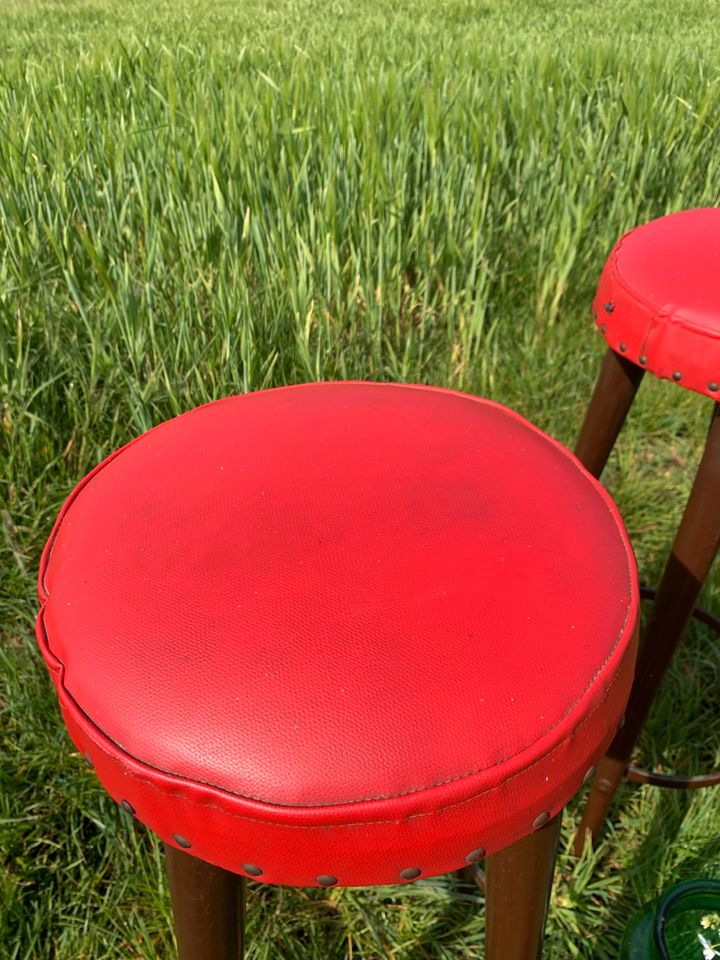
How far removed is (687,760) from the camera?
142 centimetres

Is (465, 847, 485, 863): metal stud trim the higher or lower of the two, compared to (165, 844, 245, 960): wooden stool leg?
higher

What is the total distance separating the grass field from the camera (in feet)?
3.97

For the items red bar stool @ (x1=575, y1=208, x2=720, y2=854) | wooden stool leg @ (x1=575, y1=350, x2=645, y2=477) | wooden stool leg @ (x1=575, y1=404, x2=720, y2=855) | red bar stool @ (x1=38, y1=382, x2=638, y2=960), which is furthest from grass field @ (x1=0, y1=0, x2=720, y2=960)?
red bar stool @ (x1=38, y1=382, x2=638, y2=960)

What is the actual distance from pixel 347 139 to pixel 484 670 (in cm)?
193

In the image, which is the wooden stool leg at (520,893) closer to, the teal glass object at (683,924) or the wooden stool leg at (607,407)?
the teal glass object at (683,924)

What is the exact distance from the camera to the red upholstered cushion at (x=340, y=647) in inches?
18.7

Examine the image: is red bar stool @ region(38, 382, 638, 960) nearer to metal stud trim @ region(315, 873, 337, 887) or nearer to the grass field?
metal stud trim @ region(315, 873, 337, 887)

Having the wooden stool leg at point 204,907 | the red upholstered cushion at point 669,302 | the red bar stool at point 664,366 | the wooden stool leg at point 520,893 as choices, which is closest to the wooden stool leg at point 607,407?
the red bar stool at point 664,366

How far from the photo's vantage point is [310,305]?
176cm

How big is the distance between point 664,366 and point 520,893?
1.98ft

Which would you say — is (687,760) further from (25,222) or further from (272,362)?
(25,222)

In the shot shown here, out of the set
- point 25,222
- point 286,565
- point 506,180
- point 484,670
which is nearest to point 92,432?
point 25,222

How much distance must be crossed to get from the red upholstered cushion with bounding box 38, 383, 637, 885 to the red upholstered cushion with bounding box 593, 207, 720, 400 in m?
0.29

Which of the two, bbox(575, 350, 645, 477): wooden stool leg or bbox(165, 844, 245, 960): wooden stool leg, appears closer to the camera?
bbox(165, 844, 245, 960): wooden stool leg
